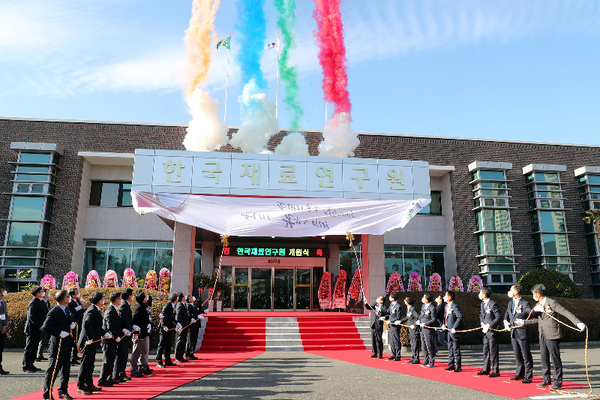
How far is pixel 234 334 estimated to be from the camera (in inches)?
559

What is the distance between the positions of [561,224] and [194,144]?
19.0 metres

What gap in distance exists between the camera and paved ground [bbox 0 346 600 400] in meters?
7.12

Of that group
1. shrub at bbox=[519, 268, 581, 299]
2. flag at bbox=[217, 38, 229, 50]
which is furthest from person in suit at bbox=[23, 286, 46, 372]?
shrub at bbox=[519, 268, 581, 299]

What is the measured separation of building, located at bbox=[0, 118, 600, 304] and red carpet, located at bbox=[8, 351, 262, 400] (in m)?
9.16

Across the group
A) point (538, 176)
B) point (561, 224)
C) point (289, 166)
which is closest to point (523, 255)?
point (561, 224)

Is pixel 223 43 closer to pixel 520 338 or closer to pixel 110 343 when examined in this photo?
pixel 110 343

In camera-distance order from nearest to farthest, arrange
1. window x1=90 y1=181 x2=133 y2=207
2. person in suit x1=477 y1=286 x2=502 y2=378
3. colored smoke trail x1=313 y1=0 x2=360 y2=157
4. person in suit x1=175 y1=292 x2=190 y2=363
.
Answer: person in suit x1=477 y1=286 x2=502 y2=378 < person in suit x1=175 y1=292 x2=190 y2=363 < colored smoke trail x1=313 y1=0 x2=360 y2=157 < window x1=90 y1=181 x2=133 y2=207

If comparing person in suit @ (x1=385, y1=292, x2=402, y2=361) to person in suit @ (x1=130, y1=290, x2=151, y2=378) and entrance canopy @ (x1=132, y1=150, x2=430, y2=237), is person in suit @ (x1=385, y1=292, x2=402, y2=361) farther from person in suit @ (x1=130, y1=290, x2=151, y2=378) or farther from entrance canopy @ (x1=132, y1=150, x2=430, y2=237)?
person in suit @ (x1=130, y1=290, x2=151, y2=378)

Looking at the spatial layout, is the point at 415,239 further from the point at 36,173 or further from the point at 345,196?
the point at 36,173

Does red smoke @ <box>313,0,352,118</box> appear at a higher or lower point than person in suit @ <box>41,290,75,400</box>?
higher

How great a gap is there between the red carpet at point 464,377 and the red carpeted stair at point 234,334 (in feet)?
7.94

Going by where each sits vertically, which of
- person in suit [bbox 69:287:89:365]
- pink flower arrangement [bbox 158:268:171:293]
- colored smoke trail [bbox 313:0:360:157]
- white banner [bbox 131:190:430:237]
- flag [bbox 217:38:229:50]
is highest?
flag [bbox 217:38:229:50]

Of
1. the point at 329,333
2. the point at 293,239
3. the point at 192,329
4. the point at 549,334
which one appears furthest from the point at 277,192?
the point at 549,334

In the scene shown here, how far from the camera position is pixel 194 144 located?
1720 centimetres
